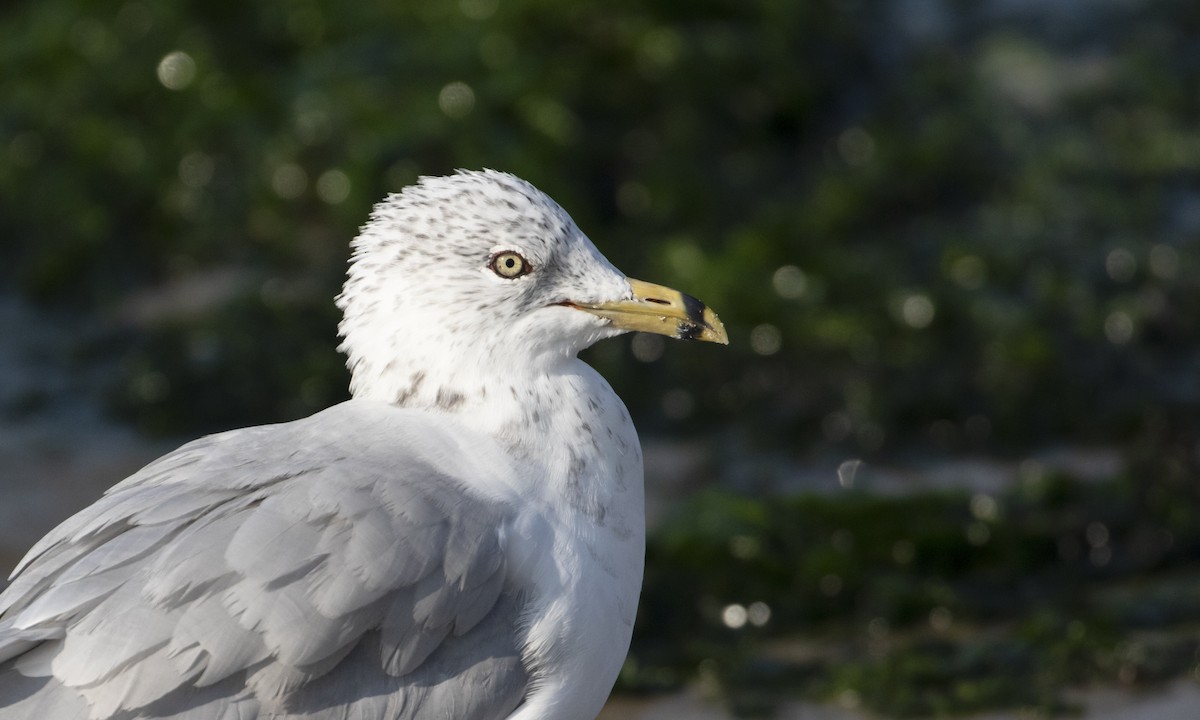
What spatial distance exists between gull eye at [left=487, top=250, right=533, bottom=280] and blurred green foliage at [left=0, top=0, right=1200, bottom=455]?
8.68 ft

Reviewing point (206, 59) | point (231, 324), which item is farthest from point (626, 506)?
point (206, 59)

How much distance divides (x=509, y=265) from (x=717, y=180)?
3.83 m

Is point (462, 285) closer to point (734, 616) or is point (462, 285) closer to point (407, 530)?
point (407, 530)

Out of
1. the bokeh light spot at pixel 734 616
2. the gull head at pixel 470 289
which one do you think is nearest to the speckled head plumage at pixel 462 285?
the gull head at pixel 470 289

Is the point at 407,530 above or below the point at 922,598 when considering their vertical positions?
above

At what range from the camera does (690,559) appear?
18.2 feet

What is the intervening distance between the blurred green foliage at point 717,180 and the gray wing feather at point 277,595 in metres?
2.89

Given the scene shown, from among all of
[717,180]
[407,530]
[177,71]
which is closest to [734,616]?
[407,530]

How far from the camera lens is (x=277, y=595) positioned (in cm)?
331

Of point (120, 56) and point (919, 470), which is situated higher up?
point (120, 56)

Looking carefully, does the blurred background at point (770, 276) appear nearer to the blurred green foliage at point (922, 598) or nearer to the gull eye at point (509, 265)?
the blurred green foliage at point (922, 598)

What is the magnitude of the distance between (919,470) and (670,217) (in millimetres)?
1767

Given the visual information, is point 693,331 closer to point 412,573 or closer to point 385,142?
point 412,573

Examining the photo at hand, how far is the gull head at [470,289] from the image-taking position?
3.75 m
